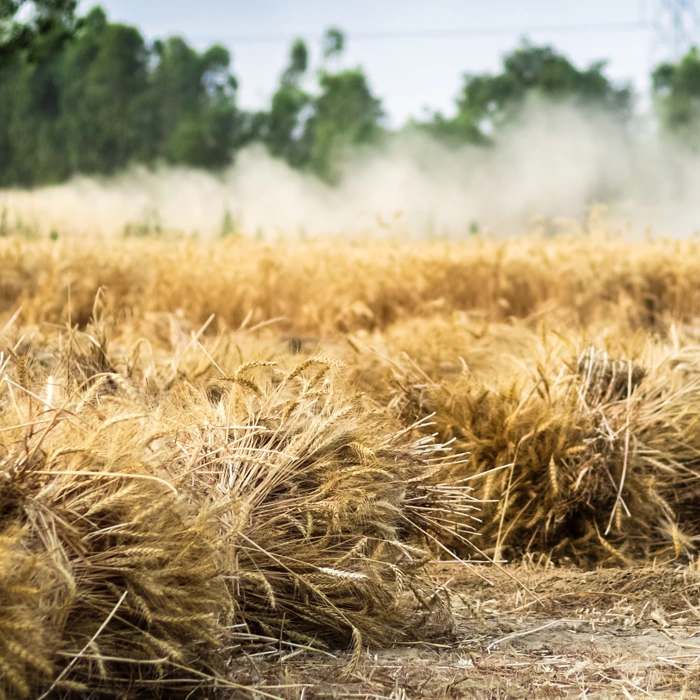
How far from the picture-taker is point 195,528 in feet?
4.02

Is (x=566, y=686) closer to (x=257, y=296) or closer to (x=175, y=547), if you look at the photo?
(x=175, y=547)

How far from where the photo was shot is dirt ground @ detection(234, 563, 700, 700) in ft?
4.30

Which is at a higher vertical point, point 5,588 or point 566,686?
point 5,588

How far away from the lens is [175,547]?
4.00 ft

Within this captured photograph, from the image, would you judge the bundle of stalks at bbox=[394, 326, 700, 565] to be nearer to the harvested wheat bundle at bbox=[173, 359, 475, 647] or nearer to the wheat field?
the wheat field

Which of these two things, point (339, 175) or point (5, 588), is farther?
point (339, 175)

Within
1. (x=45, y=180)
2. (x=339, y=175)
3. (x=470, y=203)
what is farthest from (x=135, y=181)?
(x=470, y=203)

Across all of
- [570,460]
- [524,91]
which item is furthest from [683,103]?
[570,460]

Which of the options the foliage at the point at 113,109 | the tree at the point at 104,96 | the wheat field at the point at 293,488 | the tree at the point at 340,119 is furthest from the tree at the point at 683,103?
the wheat field at the point at 293,488

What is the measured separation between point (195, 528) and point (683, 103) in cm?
2690

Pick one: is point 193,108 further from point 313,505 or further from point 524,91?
point 313,505

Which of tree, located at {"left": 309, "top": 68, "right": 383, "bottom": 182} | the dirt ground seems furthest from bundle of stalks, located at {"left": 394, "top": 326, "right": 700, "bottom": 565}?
tree, located at {"left": 309, "top": 68, "right": 383, "bottom": 182}

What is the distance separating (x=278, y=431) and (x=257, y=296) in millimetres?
3160

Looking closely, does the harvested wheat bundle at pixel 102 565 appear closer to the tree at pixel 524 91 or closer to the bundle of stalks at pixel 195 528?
the bundle of stalks at pixel 195 528
